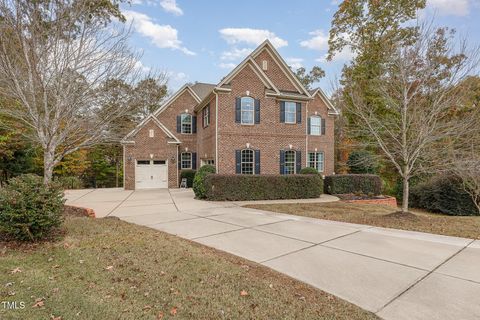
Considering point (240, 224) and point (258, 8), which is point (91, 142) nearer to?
point (240, 224)

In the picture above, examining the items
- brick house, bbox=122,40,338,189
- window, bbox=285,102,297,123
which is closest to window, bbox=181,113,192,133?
brick house, bbox=122,40,338,189

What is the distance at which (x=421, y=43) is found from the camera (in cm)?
772

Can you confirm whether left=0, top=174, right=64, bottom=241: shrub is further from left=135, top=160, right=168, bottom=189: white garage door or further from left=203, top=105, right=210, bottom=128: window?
left=135, top=160, right=168, bottom=189: white garage door

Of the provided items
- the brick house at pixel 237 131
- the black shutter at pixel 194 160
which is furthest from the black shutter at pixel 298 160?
the black shutter at pixel 194 160

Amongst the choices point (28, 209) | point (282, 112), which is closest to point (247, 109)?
point (282, 112)

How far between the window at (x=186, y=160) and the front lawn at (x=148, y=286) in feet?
51.8

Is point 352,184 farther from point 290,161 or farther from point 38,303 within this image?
point 38,303

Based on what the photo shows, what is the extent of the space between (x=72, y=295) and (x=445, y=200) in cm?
1829

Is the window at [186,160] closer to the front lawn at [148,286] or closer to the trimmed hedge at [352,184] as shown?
the trimmed hedge at [352,184]

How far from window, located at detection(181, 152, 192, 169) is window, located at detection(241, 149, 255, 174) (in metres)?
7.31

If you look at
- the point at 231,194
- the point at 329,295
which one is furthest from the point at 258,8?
the point at 329,295

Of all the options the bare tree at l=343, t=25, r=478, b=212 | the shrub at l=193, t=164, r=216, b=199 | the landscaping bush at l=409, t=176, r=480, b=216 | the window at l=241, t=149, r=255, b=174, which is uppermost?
the bare tree at l=343, t=25, r=478, b=212

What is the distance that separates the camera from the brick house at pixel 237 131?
1497 centimetres

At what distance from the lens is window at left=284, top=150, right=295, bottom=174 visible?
54.0 ft
